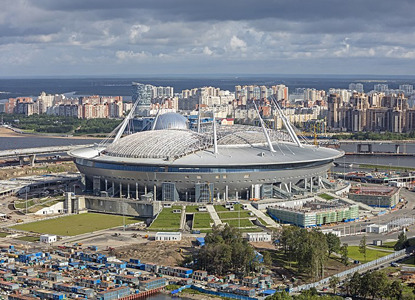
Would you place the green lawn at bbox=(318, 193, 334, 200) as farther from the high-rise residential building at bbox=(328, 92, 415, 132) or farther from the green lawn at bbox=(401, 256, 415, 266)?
the high-rise residential building at bbox=(328, 92, 415, 132)

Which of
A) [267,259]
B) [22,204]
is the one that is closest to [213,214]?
[267,259]

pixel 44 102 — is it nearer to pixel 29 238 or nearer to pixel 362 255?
pixel 29 238

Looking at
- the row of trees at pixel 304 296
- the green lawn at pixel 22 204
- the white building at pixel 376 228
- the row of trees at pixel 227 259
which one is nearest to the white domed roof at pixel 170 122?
the green lawn at pixel 22 204

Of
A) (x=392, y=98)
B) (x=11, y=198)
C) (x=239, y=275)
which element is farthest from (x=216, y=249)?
(x=392, y=98)

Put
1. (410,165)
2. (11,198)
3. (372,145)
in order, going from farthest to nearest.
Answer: (372,145), (410,165), (11,198)

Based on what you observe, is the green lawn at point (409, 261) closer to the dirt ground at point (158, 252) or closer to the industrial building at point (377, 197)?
the dirt ground at point (158, 252)

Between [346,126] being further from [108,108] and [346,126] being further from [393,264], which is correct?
[393,264]
